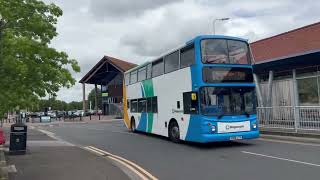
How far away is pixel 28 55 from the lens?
11.6m

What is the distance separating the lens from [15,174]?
1121cm

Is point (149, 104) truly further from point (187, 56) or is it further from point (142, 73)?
point (187, 56)

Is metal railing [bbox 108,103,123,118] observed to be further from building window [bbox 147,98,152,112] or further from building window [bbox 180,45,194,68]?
building window [bbox 180,45,194,68]

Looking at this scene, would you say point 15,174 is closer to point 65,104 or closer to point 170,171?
point 170,171

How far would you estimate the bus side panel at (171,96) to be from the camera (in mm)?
17562

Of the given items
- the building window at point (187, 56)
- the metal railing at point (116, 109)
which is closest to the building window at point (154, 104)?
the building window at point (187, 56)

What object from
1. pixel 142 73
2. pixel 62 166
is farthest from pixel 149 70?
pixel 62 166

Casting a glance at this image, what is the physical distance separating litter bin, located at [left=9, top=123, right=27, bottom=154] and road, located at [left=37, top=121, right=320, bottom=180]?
3.32 meters

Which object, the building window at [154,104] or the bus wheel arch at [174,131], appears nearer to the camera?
the bus wheel arch at [174,131]

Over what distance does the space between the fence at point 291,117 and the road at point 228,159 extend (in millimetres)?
1957

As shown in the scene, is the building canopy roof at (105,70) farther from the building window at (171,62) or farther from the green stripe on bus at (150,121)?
the building window at (171,62)

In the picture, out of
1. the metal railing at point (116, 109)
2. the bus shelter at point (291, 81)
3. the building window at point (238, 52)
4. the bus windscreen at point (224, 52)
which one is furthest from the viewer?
the metal railing at point (116, 109)

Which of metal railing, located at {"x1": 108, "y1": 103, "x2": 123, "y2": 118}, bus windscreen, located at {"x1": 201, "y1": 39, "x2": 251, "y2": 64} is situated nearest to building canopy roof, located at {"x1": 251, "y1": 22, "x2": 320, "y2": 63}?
bus windscreen, located at {"x1": 201, "y1": 39, "x2": 251, "y2": 64}

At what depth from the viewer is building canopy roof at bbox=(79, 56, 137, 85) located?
230 feet
